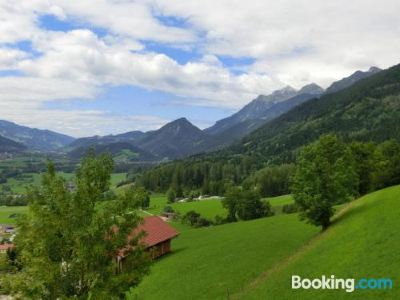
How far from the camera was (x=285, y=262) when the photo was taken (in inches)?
1750

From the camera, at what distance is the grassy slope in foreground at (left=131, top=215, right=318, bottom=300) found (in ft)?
139

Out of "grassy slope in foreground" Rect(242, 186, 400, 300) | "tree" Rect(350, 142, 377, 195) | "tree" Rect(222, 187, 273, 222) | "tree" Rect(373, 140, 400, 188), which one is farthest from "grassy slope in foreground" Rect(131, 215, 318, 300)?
"tree" Rect(222, 187, 273, 222)

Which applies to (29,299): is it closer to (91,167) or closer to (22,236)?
(22,236)

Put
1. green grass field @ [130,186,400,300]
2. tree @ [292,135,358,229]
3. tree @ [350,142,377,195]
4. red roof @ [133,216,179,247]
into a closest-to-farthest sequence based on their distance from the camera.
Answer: green grass field @ [130,186,400,300], tree @ [292,135,358,229], red roof @ [133,216,179,247], tree @ [350,142,377,195]

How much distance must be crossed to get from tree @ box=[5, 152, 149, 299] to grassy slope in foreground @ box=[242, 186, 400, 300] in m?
14.4

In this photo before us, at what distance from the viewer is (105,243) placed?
2194 centimetres

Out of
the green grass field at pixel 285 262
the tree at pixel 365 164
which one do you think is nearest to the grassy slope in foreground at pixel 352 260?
the green grass field at pixel 285 262

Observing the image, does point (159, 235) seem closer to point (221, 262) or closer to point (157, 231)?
point (157, 231)

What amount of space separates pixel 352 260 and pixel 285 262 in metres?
13.0

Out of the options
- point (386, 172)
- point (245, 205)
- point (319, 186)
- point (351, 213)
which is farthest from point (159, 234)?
point (245, 205)

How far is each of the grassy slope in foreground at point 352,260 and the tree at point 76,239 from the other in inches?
565

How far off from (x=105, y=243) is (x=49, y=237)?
2.92m

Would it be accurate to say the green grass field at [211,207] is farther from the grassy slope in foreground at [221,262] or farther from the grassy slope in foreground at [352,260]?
the grassy slope in foreground at [352,260]

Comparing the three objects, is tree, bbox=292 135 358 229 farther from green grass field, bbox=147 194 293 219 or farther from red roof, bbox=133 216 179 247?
green grass field, bbox=147 194 293 219
